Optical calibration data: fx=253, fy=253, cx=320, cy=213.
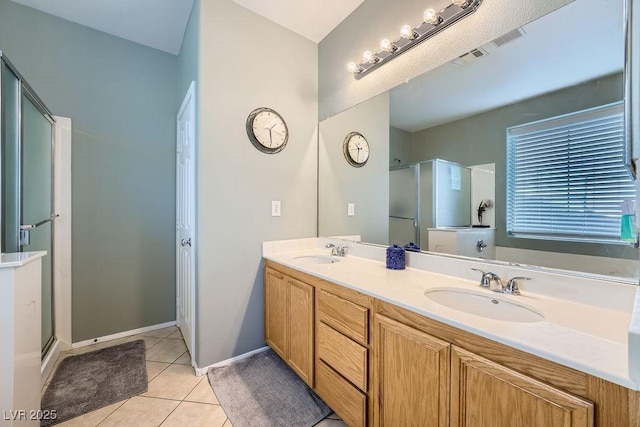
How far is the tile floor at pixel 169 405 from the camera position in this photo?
1374 mm

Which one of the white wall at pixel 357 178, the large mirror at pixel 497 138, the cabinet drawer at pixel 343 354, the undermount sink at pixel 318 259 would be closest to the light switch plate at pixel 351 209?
the white wall at pixel 357 178

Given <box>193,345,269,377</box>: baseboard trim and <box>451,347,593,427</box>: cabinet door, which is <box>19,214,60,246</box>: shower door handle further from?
<box>451,347,593,427</box>: cabinet door

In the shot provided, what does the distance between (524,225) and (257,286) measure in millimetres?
1744

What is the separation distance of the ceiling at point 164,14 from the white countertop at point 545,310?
1.93 m

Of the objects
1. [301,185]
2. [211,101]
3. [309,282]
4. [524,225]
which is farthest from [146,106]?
[524,225]

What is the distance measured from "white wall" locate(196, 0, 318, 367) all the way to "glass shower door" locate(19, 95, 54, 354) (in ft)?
3.07

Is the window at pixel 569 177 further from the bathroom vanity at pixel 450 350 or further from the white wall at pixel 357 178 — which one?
the white wall at pixel 357 178

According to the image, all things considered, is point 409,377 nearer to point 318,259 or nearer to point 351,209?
point 318,259

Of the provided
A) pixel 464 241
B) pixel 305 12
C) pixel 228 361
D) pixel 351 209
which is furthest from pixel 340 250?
pixel 305 12

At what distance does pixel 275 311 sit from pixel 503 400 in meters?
1.43

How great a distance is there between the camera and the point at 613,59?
92cm

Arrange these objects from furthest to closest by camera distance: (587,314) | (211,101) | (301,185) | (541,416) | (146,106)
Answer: (146,106), (301,185), (211,101), (587,314), (541,416)

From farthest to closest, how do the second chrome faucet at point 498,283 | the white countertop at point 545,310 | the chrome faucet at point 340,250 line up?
the chrome faucet at point 340,250, the second chrome faucet at point 498,283, the white countertop at point 545,310

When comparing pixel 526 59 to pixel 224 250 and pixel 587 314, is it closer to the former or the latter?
pixel 587 314
